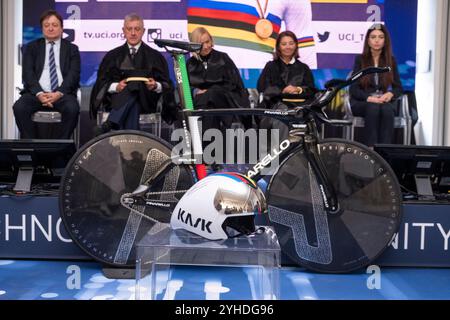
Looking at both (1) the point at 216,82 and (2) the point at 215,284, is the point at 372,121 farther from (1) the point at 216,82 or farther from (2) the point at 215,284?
(2) the point at 215,284

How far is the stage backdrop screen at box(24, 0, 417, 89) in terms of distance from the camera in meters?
5.75

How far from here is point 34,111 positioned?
4.67 m

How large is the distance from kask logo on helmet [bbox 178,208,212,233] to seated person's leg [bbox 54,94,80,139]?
9.11 ft

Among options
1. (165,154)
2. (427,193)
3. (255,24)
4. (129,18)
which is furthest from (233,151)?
(255,24)

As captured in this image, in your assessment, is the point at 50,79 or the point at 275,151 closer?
the point at 275,151

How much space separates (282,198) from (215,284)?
0.64 metres

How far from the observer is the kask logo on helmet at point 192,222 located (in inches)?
82.9

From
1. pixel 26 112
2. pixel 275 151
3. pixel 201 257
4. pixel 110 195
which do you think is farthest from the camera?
pixel 26 112

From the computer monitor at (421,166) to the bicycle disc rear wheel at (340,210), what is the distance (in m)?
0.34

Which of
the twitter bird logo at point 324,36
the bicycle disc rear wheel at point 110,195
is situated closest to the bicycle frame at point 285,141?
the bicycle disc rear wheel at point 110,195

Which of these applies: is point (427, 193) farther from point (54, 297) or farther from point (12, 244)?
point (12, 244)

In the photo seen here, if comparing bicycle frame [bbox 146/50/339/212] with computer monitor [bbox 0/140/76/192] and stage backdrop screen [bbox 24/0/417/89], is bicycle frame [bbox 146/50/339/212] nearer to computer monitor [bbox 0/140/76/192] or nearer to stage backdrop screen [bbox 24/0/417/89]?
computer monitor [bbox 0/140/76/192]

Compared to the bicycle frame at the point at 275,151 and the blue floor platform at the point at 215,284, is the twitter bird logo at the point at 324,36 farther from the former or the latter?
the blue floor platform at the point at 215,284

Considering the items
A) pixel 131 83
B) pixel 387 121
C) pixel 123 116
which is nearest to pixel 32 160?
pixel 123 116
